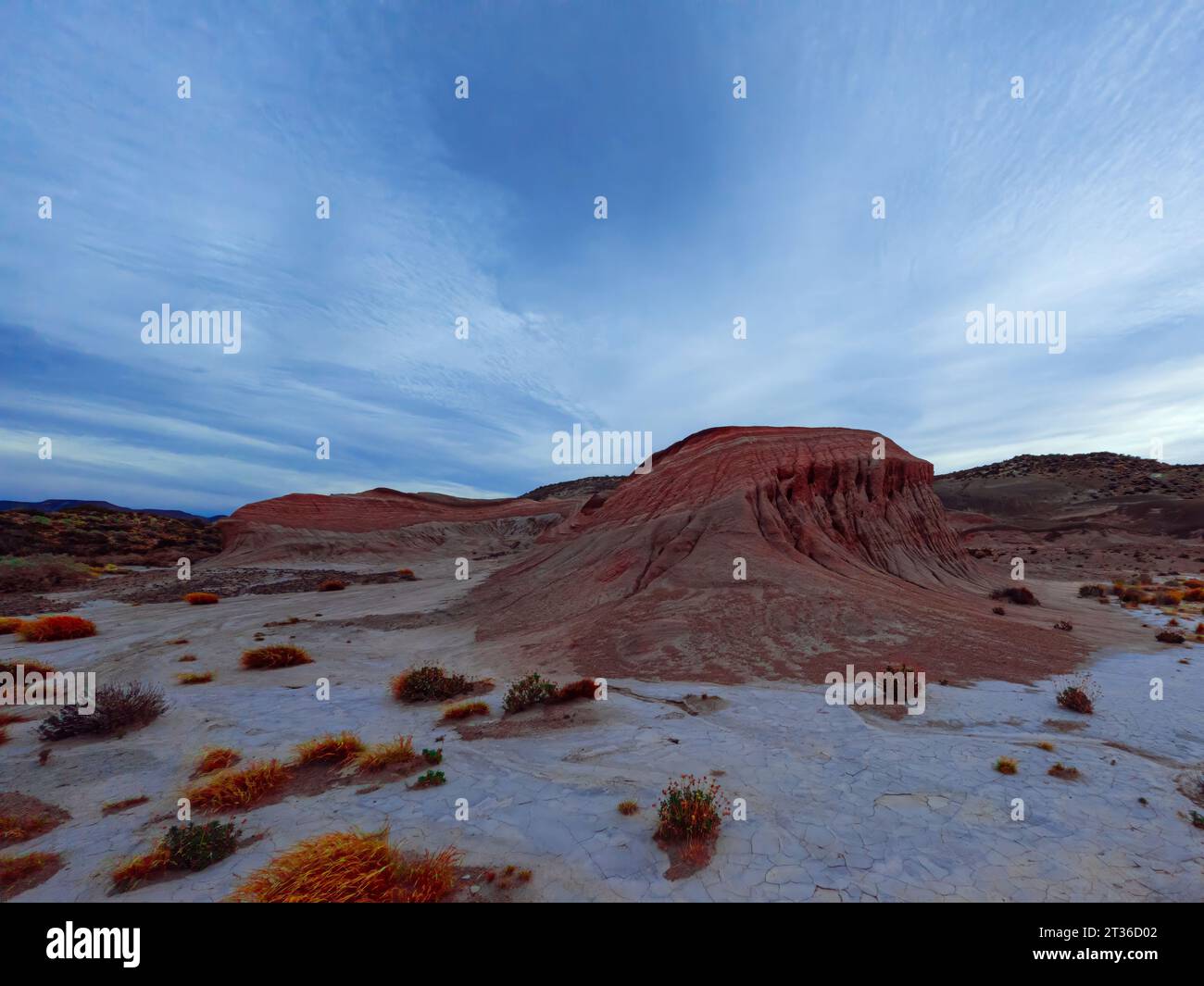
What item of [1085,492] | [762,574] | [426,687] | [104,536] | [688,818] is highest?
[1085,492]

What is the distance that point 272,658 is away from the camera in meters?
13.4

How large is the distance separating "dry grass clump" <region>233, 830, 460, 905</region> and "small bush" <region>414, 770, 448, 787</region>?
177cm

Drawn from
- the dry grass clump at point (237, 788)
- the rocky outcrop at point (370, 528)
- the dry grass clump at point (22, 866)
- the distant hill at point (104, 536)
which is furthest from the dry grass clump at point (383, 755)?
the distant hill at point (104, 536)

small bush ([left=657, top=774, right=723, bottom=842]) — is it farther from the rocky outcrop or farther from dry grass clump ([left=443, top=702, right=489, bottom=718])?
the rocky outcrop

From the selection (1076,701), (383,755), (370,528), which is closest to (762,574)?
(1076,701)

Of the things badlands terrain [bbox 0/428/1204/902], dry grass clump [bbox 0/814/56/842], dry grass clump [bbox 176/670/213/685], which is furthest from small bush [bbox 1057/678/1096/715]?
dry grass clump [bbox 176/670/213/685]

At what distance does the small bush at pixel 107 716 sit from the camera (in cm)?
866

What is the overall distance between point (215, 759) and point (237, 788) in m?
1.37

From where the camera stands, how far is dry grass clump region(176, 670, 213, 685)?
1189cm

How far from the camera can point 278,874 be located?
471cm

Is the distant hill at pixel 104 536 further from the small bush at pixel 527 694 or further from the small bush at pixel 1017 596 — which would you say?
the small bush at pixel 1017 596

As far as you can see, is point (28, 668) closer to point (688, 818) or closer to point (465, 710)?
point (465, 710)

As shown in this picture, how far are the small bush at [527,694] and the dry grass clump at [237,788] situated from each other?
382cm
